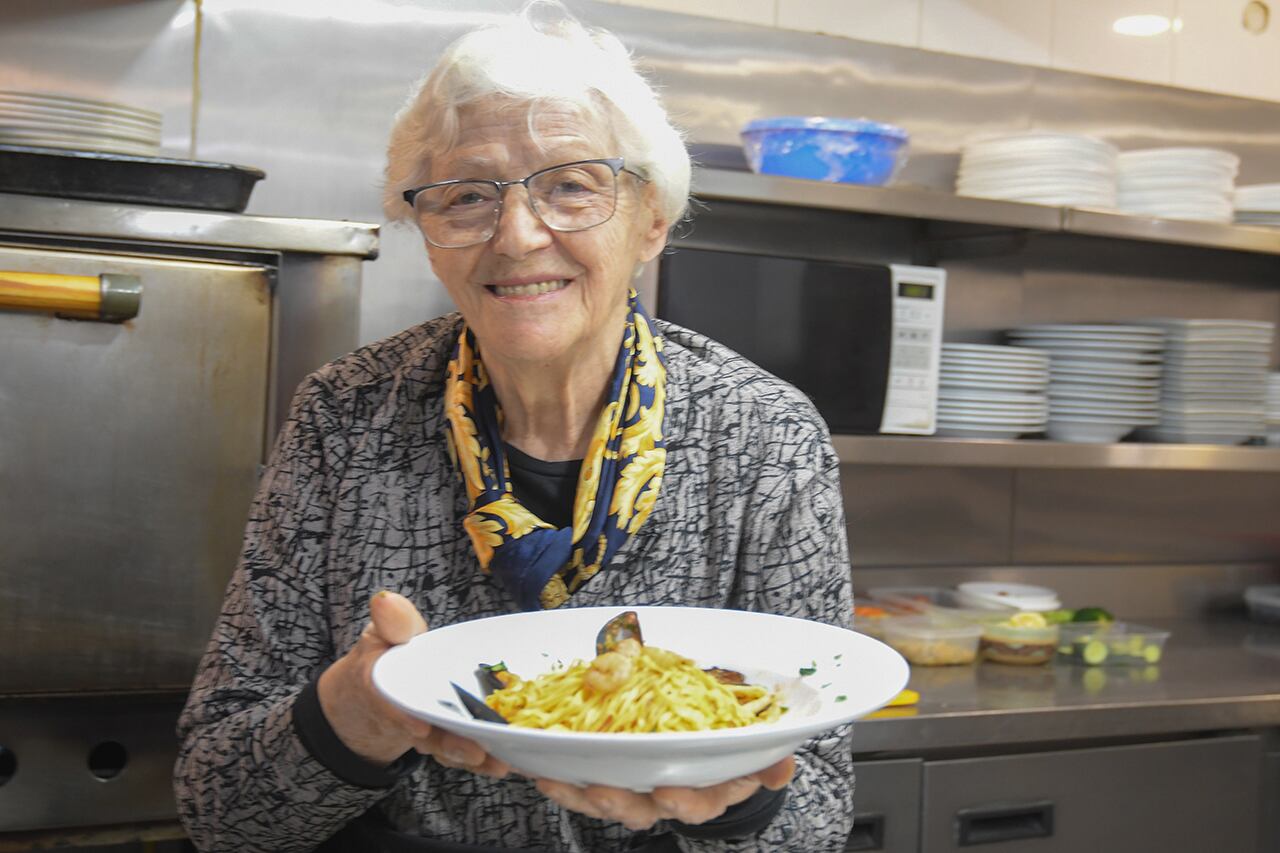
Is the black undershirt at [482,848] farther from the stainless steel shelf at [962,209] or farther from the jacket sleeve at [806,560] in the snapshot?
the stainless steel shelf at [962,209]

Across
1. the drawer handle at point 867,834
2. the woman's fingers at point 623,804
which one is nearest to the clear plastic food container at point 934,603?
the drawer handle at point 867,834

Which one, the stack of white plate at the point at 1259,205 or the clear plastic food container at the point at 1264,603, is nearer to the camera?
the stack of white plate at the point at 1259,205

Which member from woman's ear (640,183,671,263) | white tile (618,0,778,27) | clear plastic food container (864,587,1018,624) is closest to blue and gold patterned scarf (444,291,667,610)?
woman's ear (640,183,671,263)

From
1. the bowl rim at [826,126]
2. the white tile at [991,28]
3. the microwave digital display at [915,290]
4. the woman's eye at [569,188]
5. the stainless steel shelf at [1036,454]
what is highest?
the white tile at [991,28]

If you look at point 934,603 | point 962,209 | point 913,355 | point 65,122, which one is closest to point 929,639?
point 934,603

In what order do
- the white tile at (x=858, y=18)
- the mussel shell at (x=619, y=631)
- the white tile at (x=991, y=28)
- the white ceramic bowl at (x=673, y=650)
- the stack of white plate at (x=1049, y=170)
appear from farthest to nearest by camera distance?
the white tile at (x=991, y=28) < the white tile at (x=858, y=18) < the stack of white plate at (x=1049, y=170) < the mussel shell at (x=619, y=631) < the white ceramic bowl at (x=673, y=650)

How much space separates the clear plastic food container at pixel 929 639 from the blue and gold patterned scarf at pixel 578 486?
3.52ft

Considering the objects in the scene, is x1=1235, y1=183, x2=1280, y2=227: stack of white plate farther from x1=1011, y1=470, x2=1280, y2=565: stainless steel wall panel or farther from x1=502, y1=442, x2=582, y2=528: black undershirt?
x1=502, y1=442, x2=582, y2=528: black undershirt

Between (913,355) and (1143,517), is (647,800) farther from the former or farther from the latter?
(1143,517)

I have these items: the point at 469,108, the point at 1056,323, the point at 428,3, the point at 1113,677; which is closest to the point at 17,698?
the point at 469,108

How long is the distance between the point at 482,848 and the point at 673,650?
0.33m

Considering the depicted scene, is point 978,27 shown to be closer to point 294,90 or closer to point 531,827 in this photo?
point 294,90

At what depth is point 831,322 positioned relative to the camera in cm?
224

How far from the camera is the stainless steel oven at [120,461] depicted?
5.13ft
